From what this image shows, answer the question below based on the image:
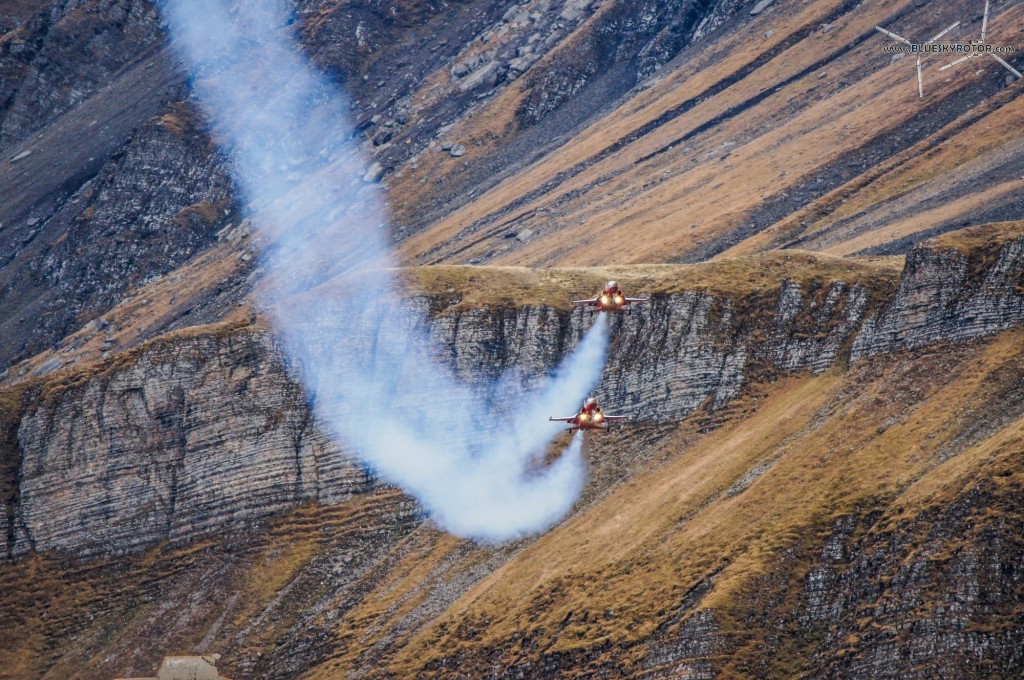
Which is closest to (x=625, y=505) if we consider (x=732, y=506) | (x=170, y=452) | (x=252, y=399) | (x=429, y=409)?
(x=732, y=506)

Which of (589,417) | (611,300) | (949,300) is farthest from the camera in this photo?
(611,300)

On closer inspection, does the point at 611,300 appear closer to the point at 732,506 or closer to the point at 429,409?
the point at 429,409

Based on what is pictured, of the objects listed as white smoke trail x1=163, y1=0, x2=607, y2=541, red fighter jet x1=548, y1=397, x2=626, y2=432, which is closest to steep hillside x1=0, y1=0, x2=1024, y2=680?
white smoke trail x1=163, y1=0, x2=607, y2=541

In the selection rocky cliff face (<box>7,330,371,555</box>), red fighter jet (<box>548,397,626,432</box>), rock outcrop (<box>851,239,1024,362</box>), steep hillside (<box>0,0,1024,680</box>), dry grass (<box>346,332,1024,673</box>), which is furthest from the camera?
rocky cliff face (<box>7,330,371,555</box>)

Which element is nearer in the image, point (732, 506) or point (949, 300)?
point (732, 506)

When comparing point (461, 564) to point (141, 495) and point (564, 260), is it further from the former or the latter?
point (564, 260)

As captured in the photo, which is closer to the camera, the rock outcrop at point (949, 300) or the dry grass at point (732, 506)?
the dry grass at point (732, 506)

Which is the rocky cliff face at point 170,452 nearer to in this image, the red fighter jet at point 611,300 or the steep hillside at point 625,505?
the steep hillside at point 625,505

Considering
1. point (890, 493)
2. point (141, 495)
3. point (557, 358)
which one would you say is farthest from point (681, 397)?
point (141, 495)

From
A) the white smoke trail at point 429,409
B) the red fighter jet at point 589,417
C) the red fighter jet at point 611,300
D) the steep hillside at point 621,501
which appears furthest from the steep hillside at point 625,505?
the red fighter jet at point 611,300

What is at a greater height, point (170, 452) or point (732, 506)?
point (170, 452)

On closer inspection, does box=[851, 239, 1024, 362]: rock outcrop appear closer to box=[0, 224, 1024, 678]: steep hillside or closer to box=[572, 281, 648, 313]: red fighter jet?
box=[0, 224, 1024, 678]: steep hillside

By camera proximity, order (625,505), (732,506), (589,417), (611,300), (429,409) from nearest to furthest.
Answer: (732,506) → (625,505) → (589,417) → (611,300) → (429,409)
